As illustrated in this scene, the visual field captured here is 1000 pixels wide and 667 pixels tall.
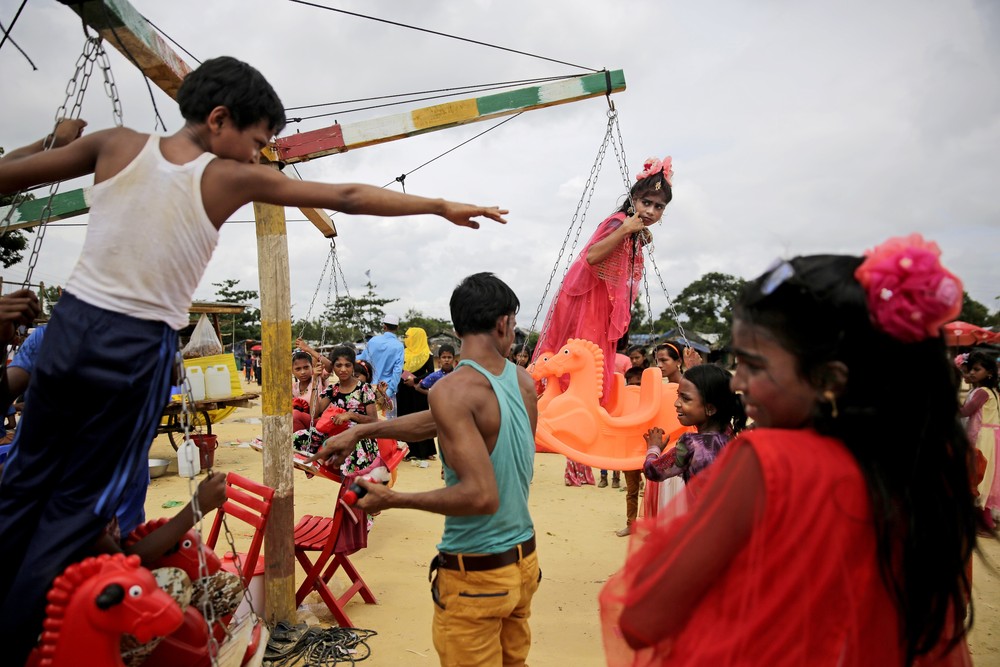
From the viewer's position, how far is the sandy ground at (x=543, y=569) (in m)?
4.02

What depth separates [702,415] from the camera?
138 inches

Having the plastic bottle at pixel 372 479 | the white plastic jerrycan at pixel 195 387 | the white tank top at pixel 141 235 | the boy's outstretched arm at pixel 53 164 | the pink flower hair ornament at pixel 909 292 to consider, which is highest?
the boy's outstretched arm at pixel 53 164

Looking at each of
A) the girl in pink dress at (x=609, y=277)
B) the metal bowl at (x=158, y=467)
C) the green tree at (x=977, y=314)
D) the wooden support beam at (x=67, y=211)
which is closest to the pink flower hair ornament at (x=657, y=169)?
the girl in pink dress at (x=609, y=277)

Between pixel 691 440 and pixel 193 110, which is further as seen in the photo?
pixel 691 440

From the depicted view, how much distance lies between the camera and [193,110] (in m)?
1.86

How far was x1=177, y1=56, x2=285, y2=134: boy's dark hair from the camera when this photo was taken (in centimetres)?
185

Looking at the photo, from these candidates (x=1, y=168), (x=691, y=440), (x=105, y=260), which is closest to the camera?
(x=105, y=260)

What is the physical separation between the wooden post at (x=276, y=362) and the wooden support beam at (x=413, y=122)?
39 cm

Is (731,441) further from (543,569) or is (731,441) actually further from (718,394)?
(543,569)

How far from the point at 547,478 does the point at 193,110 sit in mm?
8014

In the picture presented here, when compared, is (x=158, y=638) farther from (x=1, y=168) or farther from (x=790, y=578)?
(x=790, y=578)

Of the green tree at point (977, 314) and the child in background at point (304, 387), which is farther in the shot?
the green tree at point (977, 314)

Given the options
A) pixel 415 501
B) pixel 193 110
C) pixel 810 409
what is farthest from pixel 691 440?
pixel 193 110

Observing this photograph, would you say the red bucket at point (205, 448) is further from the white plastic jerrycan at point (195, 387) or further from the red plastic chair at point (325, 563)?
the red plastic chair at point (325, 563)
